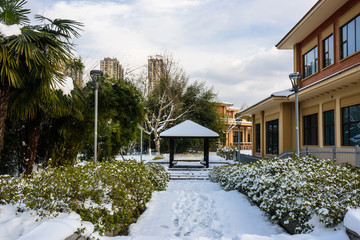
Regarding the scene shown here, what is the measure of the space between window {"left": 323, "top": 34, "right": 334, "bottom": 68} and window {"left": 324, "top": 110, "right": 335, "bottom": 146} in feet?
7.79

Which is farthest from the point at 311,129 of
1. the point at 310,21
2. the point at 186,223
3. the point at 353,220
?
the point at 353,220

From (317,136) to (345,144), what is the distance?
2.33 meters

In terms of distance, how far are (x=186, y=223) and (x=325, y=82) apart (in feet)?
26.4

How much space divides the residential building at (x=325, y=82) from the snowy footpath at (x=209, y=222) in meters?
5.46

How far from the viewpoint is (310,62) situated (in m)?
14.7

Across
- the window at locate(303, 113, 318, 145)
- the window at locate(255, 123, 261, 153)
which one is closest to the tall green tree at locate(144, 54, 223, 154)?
the window at locate(255, 123, 261, 153)

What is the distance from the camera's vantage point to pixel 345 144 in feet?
36.7

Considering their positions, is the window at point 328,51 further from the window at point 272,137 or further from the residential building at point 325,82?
the window at point 272,137

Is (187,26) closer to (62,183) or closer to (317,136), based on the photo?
(317,136)

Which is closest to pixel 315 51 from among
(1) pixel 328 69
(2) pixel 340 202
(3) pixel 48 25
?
(1) pixel 328 69

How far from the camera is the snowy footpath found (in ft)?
13.3

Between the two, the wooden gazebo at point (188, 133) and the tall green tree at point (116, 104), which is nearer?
the tall green tree at point (116, 104)

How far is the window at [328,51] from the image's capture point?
12.3 meters

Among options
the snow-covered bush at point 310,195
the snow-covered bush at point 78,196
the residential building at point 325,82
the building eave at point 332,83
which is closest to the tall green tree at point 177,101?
A: the residential building at point 325,82
